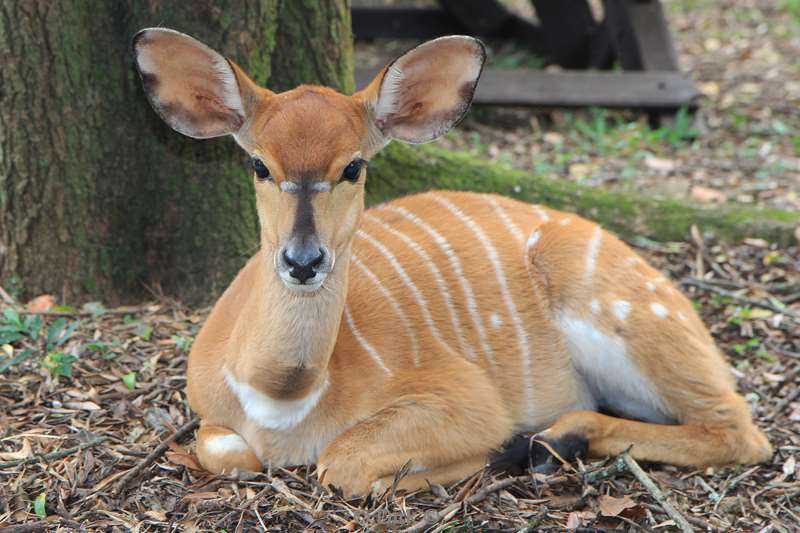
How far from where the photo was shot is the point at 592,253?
415cm

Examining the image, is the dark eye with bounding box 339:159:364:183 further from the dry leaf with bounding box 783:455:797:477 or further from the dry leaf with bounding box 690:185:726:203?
the dry leaf with bounding box 690:185:726:203

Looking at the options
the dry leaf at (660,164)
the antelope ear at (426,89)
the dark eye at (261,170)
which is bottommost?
the dry leaf at (660,164)

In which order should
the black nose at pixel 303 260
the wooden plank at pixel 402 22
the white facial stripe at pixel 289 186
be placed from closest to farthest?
1. the black nose at pixel 303 260
2. the white facial stripe at pixel 289 186
3. the wooden plank at pixel 402 22

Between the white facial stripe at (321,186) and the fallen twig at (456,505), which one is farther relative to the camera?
the fallen twig at (456,505)

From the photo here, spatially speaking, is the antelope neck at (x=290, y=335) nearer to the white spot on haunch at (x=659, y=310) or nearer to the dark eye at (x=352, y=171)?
the dark eye at (x=352, y=171)

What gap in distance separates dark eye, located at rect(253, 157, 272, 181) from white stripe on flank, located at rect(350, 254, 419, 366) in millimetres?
897

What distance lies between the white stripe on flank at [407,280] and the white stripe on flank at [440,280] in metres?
0.08

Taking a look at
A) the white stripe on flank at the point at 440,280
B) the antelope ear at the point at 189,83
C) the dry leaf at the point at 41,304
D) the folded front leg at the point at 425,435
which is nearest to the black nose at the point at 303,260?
the antelope ear at the point at 189,83

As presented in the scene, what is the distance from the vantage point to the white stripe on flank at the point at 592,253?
4094 mm

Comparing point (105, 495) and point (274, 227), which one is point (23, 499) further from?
point (274, 227)

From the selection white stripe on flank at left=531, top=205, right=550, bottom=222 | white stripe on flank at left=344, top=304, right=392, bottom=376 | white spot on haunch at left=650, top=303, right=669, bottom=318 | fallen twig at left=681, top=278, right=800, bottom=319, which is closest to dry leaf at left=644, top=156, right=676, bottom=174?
fallen twig at left=681, top=278, right=800, bottom=319

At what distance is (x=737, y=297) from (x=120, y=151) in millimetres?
2842

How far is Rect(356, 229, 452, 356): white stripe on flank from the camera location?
3961 millimetres

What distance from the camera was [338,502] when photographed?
3.40 metres
